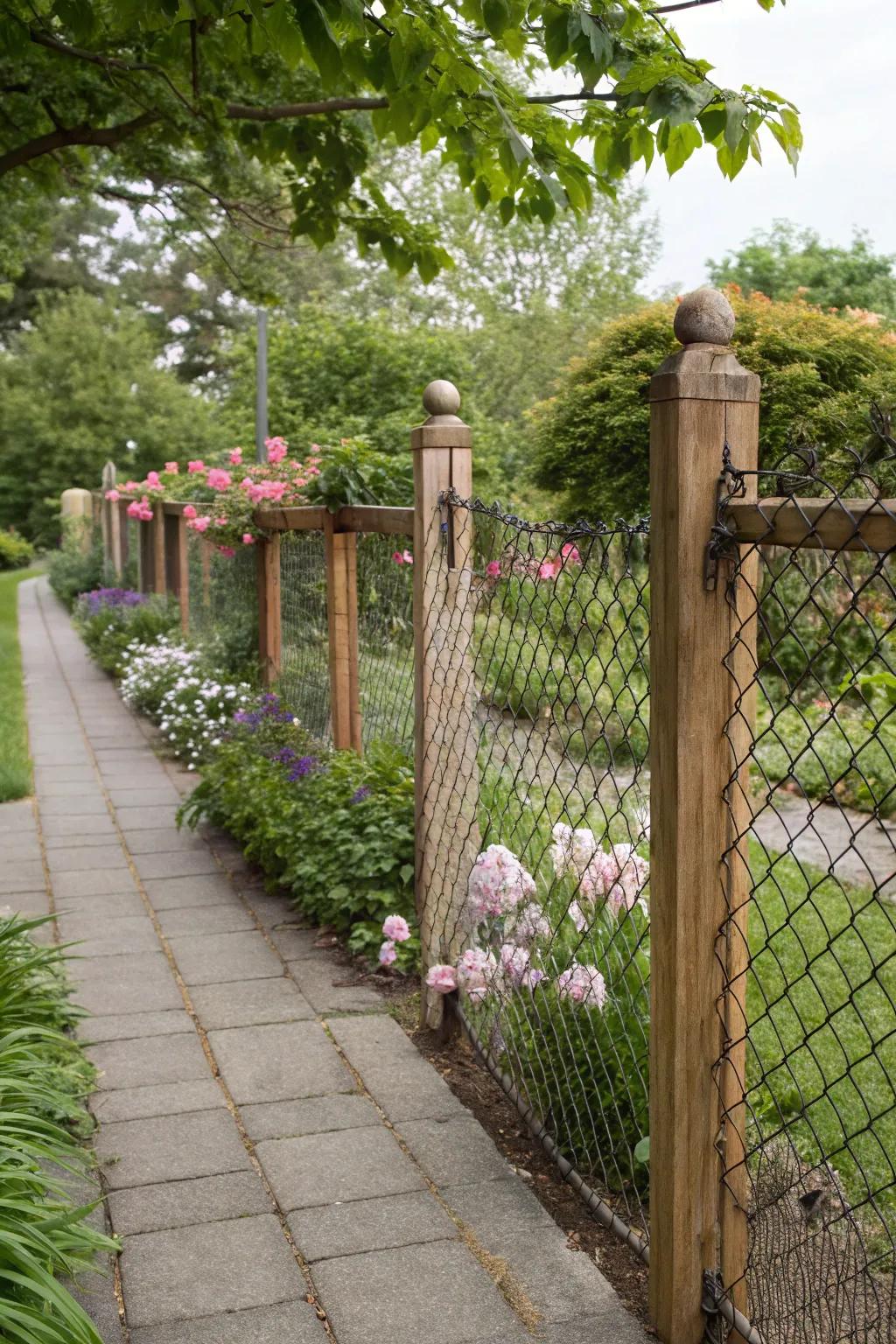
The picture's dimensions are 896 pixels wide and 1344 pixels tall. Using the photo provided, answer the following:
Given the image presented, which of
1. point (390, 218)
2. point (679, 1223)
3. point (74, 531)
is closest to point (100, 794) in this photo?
point (390, 218)

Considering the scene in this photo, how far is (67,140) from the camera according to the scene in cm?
539

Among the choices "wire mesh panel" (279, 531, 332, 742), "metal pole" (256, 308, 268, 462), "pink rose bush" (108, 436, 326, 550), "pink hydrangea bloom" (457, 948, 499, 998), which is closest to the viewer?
"pink hydrangea bloom" (457, 948, 499, 998)

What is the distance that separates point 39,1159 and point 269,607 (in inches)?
174

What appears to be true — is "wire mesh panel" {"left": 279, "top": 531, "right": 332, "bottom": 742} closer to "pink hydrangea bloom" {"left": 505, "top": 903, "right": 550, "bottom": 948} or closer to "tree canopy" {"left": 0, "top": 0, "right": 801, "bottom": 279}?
"tree canopy" {"left": 0, "top": 0, "right": 801, "bottom": 279}

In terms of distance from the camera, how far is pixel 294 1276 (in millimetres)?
2484

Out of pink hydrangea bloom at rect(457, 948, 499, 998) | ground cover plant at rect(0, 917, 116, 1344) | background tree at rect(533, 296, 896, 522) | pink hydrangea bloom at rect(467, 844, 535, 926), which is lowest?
ground cover plant at rect(0, 917, 116, 1344)

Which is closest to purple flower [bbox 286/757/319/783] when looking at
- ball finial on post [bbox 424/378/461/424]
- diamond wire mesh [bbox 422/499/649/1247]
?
diamond wire mesh [bbox 422/499/649/1247]

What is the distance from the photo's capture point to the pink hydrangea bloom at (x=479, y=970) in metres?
3.20

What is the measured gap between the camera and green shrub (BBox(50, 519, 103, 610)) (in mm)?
17250

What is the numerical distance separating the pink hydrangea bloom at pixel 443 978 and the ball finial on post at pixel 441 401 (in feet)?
5.06

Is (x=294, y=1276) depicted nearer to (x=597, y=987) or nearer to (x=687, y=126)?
(x=597, y=987)

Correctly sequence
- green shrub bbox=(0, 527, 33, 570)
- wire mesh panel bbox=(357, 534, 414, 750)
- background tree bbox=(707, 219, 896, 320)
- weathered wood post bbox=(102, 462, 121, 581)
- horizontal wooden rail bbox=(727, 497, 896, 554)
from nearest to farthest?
horizontal wooden rail bbox=(727, 497, 896, 554) → wire mesh panel bbox=(357, 534, 414, 750) → weathered wood post bbox=(102, 462, 121, 581) → background tree bbox=(707, 219, 896, 320) → green shrub bbox=(0, 527, 33, 570)

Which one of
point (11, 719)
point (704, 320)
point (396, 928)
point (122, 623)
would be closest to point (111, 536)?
point (122, 623)

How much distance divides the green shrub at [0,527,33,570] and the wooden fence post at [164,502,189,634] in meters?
18.8
